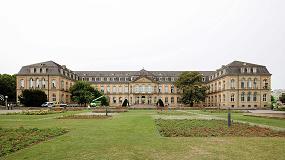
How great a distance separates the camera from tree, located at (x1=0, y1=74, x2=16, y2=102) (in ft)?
265

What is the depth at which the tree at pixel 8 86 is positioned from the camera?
80.9 m

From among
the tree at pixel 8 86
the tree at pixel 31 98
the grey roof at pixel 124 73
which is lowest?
the tree at pixel 31 98

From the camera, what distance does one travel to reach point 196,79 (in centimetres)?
8138

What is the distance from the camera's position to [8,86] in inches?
3248

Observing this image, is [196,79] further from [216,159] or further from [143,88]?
[216,159]

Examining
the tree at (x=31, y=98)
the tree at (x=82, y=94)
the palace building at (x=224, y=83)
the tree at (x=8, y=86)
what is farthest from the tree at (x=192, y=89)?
the tree at (x=8, y=86)

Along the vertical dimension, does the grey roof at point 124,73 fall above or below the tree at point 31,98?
above

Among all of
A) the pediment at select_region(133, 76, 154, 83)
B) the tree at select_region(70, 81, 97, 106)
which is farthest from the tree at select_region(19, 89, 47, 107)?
the pediment at select_region(133, 76, 154, 83)

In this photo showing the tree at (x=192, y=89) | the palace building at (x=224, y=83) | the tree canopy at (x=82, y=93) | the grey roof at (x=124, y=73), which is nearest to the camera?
the tree canopy at (x=82, y=93)

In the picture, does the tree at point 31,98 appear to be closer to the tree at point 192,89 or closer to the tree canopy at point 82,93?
the tree canopy at point 82,93

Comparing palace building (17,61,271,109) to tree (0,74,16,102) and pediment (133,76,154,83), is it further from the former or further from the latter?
pediment (133,76,154,83)

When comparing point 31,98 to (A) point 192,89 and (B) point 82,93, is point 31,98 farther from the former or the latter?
(A) point 192,89

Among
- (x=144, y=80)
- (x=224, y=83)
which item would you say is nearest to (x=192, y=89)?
(x=224, y=83)

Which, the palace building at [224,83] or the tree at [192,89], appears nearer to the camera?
the tree at [192,89]
